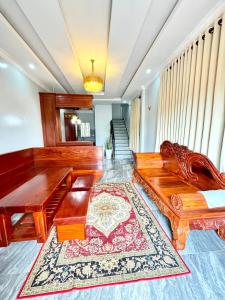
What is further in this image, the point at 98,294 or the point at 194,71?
the point at 194,71

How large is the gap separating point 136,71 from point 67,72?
165 cm

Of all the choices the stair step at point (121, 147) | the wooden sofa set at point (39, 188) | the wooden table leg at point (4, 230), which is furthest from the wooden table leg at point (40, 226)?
the stair step at point (121, 147)

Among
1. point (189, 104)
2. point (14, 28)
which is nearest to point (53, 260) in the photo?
point (189, 104)

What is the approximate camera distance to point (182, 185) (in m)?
1.99

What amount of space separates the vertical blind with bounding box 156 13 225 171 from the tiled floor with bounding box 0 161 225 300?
940 mm

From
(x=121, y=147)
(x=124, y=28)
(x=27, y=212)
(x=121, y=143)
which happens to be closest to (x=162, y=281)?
(x=27, y=212)

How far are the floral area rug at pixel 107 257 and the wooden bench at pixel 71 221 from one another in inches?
3.4

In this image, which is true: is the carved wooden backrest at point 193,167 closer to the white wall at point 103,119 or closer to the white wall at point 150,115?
the white wall at point 150,115

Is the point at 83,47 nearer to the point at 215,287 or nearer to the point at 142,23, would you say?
the point at 142,23

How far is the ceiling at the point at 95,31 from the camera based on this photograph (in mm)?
1582

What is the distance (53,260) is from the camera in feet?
4.28

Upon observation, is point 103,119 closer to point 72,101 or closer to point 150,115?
point 72,101

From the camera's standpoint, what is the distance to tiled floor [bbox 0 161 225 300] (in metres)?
1.02

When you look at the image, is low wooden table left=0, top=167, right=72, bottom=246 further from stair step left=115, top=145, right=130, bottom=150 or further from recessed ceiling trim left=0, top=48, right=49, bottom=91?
stair step left=115, top=145, right=130, bottom=150
